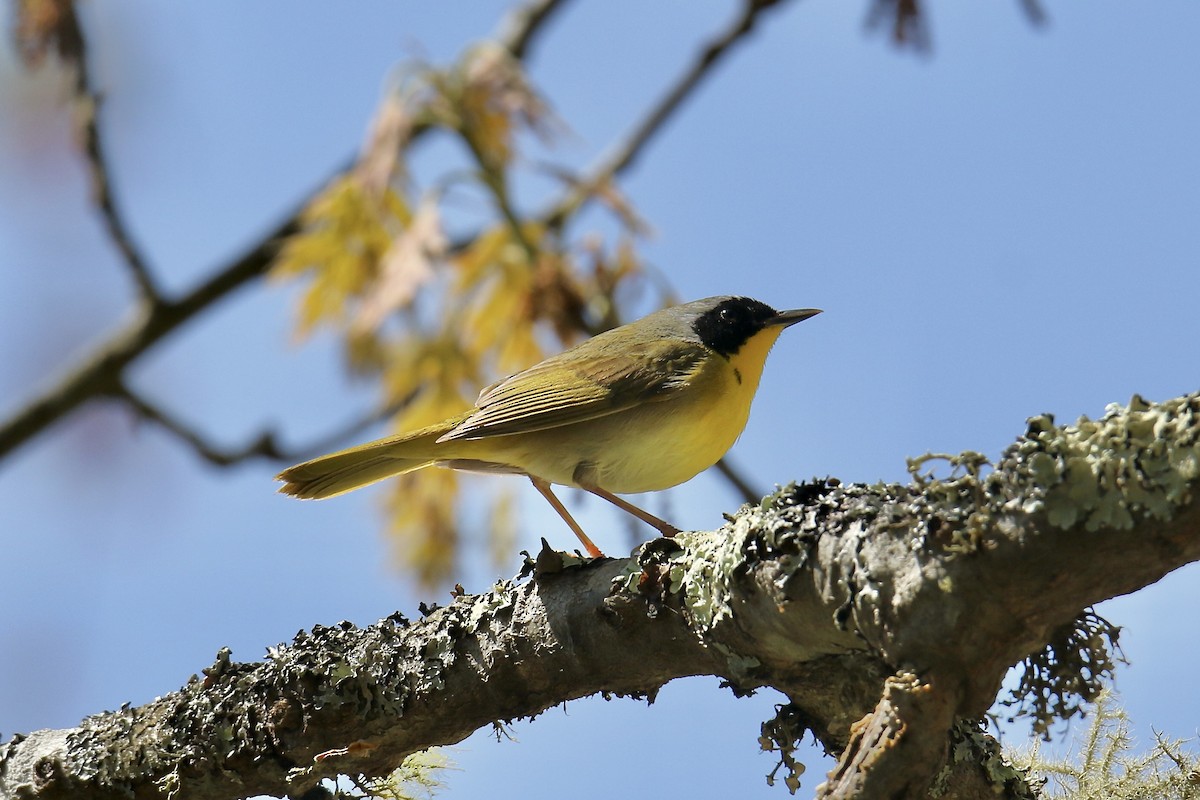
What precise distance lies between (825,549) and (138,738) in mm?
2390

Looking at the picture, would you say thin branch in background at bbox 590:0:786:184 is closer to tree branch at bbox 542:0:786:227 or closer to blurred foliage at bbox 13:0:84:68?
tree branch at bbox 542:0:786:227

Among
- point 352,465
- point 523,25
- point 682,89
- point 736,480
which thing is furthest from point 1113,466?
point 523,25

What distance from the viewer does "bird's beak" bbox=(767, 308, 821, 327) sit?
546 cm

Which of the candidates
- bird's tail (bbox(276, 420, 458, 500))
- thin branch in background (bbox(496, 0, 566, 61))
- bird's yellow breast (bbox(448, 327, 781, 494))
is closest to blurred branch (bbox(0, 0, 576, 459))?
thin branch in background (bbox(496, 0, 566, 61))

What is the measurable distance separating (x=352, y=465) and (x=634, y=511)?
3.84 feet

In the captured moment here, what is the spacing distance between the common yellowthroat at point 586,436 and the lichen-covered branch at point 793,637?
128cm

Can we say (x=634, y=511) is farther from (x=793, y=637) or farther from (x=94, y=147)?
(x=94, y=147)

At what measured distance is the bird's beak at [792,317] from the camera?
5.46 metres

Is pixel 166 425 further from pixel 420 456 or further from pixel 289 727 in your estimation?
pixel 289 727

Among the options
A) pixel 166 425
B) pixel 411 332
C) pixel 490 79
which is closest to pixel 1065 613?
pixel 411 332

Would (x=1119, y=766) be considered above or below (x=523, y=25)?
below

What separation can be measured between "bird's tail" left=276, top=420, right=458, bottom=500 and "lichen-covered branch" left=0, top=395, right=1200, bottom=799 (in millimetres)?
1197

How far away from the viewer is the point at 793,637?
9.13 ft

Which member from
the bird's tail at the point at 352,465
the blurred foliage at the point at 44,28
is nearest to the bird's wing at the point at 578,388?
the bird's tail at the point at 352,465
